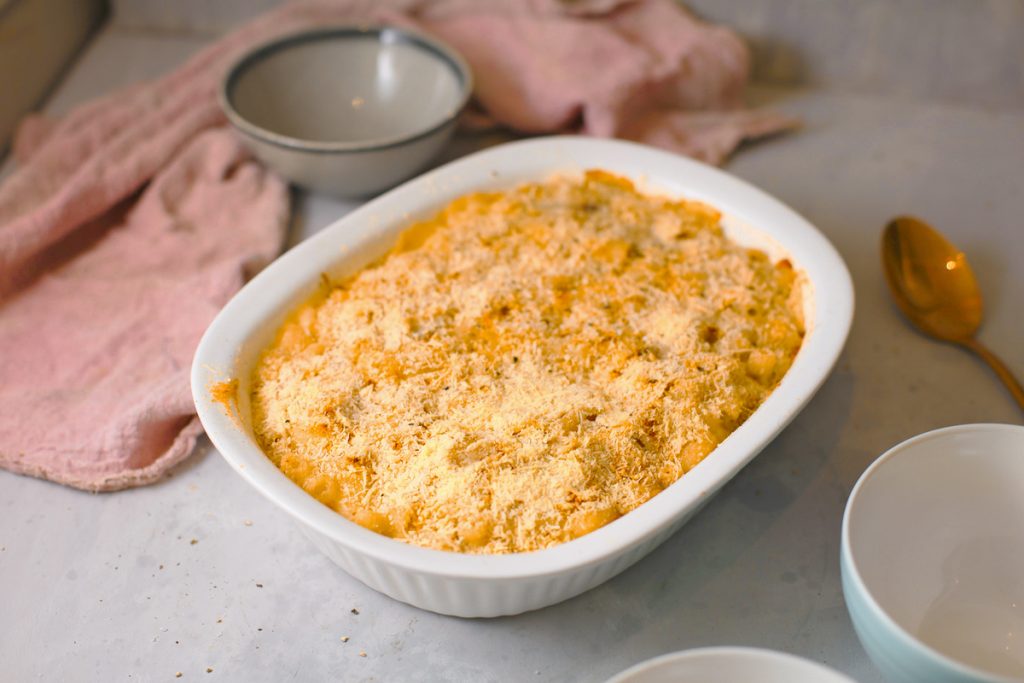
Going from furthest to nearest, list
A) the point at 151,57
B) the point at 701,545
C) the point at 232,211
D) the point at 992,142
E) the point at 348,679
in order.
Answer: the point at 151,57 < the point at 992,142 < the point at 232,211 < the point at 701,545 < the point at 348,679

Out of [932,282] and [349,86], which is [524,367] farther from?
[349,86]

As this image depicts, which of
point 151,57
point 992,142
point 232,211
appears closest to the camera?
point 232,211

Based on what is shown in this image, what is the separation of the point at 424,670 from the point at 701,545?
315 mm

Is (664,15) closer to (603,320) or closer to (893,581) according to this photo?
(603,320)

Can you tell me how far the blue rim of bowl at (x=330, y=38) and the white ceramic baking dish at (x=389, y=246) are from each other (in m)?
0.14

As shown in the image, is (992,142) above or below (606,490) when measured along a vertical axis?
below

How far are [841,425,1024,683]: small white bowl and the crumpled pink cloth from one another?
73cm

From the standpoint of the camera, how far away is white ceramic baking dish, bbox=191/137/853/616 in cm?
83

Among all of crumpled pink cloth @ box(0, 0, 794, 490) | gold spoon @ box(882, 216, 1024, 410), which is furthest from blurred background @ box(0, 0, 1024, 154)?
gold spoon @ box(882, 216, 1024, 410)

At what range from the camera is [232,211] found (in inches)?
56.7

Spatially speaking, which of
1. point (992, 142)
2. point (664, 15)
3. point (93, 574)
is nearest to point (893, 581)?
point (93, 574)

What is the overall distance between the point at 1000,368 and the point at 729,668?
2.11ft

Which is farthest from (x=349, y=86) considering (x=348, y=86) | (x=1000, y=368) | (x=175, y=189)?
(x=1000, y=368)

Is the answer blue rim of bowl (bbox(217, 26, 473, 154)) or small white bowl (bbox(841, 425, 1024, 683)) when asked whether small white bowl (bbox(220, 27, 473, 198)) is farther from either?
small white bowl (bbox(841, 425, 1024, 683))
